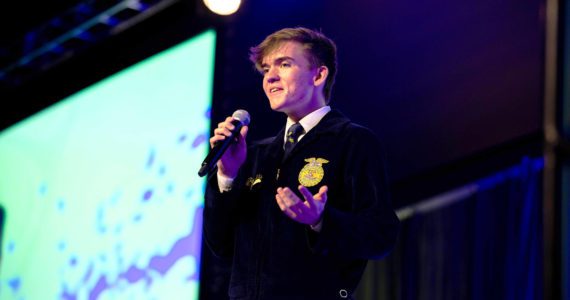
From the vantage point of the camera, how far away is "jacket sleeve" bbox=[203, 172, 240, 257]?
1974mm

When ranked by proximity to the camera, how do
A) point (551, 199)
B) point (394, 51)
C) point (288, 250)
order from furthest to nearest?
point (394, 51)
point (288, 250)
point (551, 199)

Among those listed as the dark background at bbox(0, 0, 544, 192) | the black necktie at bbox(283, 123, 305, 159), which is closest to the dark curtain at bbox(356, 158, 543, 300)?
the dark background at bbox(0, 0, 544, 192)

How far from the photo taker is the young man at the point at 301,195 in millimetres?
1827

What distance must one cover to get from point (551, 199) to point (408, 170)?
108 inches

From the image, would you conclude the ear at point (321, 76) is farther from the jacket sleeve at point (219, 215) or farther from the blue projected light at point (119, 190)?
the blue projected light at point (119, 190)

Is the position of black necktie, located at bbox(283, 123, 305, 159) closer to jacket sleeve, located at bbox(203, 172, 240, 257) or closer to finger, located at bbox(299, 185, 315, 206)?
jacket sleeve, located at bbox(203, 172, 240, 257)

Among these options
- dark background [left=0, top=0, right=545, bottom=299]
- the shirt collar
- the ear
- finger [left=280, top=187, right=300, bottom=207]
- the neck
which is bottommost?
finger [left=280, top=187, right=300, bottom=207]

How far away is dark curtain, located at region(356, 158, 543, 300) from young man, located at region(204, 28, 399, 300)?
1422mm

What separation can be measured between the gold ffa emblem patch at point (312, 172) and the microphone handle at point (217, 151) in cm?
20

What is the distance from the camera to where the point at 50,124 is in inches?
177

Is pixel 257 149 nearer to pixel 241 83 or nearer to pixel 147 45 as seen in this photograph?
pixel 241 83

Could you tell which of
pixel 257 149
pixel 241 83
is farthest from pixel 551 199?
pixel 241 83

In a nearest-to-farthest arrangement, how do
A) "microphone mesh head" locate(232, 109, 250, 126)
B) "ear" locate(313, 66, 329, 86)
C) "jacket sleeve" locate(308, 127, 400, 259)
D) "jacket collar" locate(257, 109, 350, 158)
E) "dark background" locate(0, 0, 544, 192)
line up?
"jacket sleeve" locate(308, 127, 400, 259), "microphone mesh head" locate(232, 109, 250, 126), "jacket collar" locate(257, 109, 350, 158), "ear" locate(313, 66, 329, 86), "dark background" locate(0, 0, 544, 192)

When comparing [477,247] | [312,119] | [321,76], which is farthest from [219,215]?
[477,247]
